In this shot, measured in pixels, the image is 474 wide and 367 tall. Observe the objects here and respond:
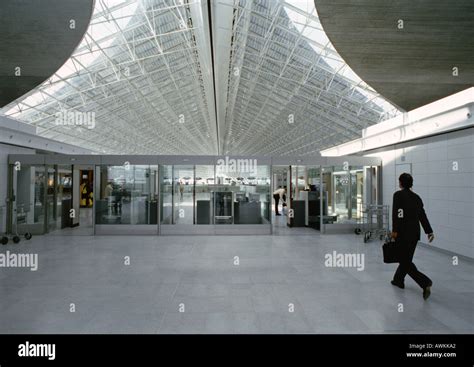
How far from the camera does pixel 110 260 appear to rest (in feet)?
30.4

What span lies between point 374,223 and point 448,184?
483cm

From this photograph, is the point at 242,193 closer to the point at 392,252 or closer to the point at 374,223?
the point at 374,223

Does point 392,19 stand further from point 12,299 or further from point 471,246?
point 12,299

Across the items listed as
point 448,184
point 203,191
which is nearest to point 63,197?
point 203,191

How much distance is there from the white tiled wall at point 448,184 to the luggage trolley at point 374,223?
164cm

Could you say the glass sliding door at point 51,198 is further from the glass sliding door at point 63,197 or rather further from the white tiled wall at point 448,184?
the white tiled wall at point 448,184

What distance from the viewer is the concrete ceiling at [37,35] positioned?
5.29 meters

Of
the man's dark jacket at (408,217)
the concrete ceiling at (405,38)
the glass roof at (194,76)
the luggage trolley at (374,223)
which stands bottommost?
the luggage trolley at (374,223)

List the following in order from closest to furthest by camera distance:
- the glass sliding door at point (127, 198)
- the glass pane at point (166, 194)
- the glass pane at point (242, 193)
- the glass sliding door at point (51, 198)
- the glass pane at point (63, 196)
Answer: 1. the glass sliding door at point (127, 198)
2. the glass pane at point (166, 194)
3. the glass pane at point (242, 193)
4. the glass sliding door at point (51, 198)
5. the glass pane at point (63, 196)

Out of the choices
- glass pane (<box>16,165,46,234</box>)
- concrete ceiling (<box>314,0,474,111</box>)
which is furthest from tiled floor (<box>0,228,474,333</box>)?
concrete ceiling (<box>314,0,474,111</box>)

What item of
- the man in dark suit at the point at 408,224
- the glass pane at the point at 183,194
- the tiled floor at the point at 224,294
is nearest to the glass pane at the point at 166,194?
the glass pane at the point at 183,194
